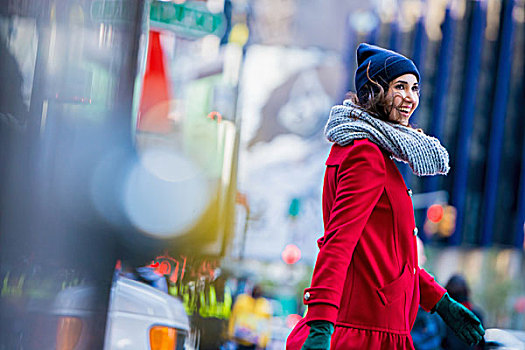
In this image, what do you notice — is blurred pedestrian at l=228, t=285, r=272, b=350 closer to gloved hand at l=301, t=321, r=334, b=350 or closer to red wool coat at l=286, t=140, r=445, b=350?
red wool coat at l=286, t=140, r=445, b=350

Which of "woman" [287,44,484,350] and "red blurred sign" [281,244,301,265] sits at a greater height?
"woman" [287,44,484,350]

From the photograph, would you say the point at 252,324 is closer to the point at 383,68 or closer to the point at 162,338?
the point at 162,338

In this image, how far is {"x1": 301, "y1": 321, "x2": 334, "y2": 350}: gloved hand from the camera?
2.03 meters

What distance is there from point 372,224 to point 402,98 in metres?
0.45

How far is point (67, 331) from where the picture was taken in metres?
1.84

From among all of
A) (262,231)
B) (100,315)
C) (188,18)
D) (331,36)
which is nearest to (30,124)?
(100,315)

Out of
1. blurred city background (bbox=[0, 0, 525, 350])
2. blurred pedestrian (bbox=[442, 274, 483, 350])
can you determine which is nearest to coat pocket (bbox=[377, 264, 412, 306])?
blurred city background (bbox=[0, 0, 525, 350])

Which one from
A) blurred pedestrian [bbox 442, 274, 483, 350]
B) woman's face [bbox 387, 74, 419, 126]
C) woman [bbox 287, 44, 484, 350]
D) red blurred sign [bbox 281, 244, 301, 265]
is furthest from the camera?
red blurred sign [bbox 281, 244, 301, 265]

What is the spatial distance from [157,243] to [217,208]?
167 centimetres

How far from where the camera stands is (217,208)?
4.38 m

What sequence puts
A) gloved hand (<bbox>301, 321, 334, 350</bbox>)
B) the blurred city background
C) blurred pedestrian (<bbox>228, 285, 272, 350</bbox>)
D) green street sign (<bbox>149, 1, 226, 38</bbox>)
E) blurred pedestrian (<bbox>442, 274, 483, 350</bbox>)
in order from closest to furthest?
the blurred city background, gloved hand (<bbox>301, 321, 334, 350</bbox>), green street sign (<bbox>149, 1, 226, 38</bbox>), blurred pedestrian (<bbox>442, 274, 483, 350</bbox>), blurred pedestrian (<bbox>228, 285, 272, 350</bbox>)

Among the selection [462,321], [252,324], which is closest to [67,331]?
[462,321]

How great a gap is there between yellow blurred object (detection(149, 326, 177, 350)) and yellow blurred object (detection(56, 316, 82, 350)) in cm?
96

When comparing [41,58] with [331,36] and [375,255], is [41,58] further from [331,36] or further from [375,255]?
[331,36]
